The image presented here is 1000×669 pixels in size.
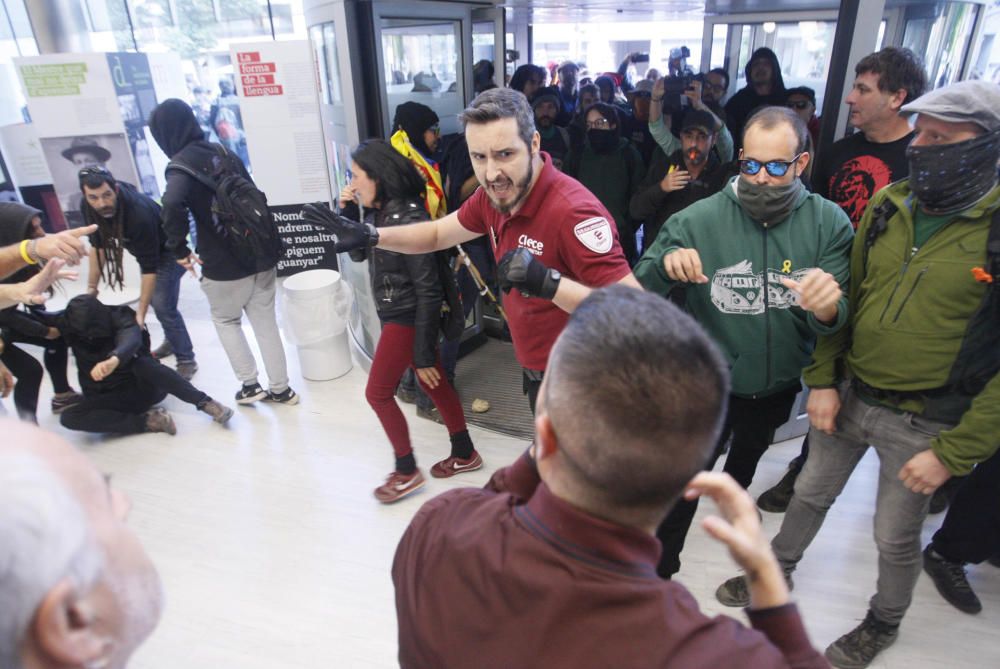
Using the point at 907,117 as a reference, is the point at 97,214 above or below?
below

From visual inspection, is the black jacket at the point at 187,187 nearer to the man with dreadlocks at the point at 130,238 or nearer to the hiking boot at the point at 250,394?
the man with dreadlocks at the point at 130,238

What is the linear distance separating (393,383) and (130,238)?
2.01 m

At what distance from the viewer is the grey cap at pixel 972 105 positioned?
1478 mm

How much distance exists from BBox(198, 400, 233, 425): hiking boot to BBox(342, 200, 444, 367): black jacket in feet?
4.71

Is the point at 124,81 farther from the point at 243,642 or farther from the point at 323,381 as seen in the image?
the point at 243,642

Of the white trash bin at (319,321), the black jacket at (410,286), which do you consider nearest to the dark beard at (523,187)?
the black jacket at (410,286)

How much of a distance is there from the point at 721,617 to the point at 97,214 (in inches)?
152

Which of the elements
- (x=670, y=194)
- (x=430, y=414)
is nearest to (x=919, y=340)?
(x=670, y=194)

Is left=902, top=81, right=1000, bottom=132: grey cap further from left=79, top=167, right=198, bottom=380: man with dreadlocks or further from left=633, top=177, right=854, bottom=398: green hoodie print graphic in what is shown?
left=79, top=167, right=198, bottom=380: man with dreadlocks

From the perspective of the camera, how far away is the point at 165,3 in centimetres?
597

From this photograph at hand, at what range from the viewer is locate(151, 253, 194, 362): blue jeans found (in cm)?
378

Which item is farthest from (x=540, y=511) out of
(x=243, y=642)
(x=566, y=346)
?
(x=243, y=642)

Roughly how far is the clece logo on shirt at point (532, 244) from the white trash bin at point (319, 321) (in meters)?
2.03

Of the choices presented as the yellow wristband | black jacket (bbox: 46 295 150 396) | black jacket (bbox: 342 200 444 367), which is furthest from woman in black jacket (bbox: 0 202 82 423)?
black jacket (bbox: 342 200 444 367)
